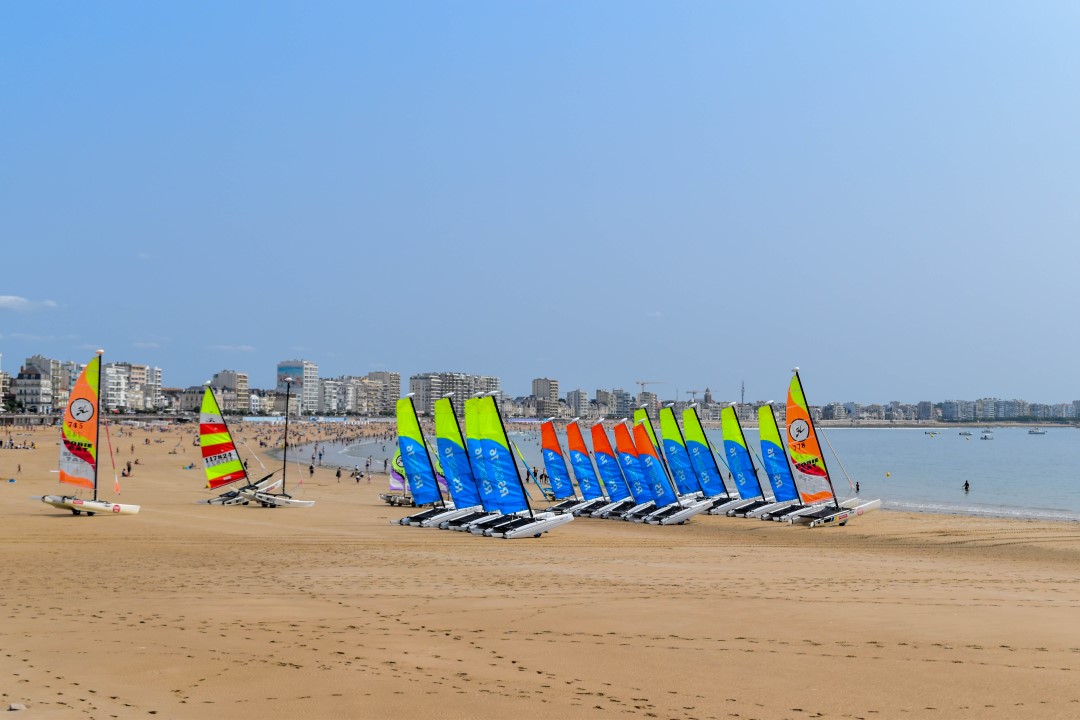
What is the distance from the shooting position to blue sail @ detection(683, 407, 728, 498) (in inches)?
1265

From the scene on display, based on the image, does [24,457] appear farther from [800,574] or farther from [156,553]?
Result: [800,574]

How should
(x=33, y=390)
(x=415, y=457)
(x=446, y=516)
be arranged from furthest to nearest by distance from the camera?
(x=33, y=390) < (x=415, y=457) < (x=446, y=516)

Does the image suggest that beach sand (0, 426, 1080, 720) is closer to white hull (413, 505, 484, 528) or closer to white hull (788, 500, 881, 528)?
white hull (413, 505, 484, 528)

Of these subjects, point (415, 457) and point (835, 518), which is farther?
point (835, 518)

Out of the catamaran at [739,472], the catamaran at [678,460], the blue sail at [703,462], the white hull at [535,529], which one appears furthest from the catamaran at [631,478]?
the white hull at [535,529]

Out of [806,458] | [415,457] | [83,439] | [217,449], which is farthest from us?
[217,449]

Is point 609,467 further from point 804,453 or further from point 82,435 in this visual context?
point 82,435

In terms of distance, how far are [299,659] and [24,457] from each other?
182 ft

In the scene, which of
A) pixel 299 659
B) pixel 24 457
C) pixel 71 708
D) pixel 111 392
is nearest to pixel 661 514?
pixel 299 659

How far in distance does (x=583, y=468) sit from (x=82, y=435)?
1560cm

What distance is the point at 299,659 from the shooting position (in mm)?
8914

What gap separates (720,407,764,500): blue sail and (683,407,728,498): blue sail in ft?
2.13

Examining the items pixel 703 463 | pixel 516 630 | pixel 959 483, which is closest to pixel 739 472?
pixel 703 463

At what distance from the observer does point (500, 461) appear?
2272cm
